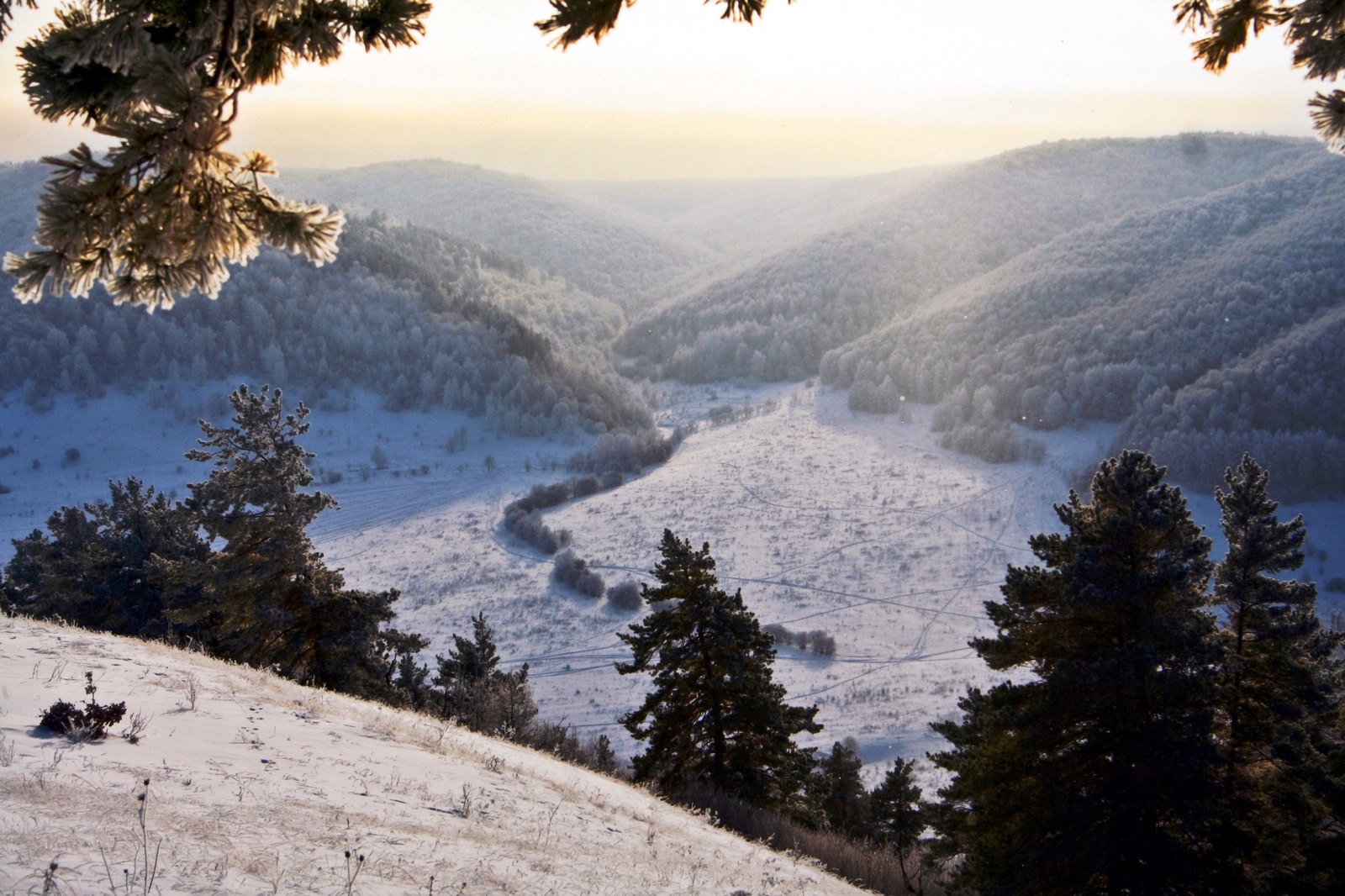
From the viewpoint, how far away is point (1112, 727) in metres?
9.66

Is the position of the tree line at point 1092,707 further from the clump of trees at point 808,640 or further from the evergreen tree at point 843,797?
the clump of trees at point 808,640

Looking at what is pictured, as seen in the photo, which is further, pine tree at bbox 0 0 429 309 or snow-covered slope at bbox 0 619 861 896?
snow-covered slope at bbox 0 619 861 896

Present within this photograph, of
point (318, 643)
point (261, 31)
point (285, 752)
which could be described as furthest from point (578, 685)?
point (261, 31)

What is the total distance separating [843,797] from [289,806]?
47.3 ft

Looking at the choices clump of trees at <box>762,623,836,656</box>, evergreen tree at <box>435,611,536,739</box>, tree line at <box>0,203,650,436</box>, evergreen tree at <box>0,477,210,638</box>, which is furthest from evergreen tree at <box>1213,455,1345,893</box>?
tree line at <box>0,203,650,436</box>

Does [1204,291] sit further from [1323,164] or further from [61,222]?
[61,222]

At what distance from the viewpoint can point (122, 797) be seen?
5148 mm

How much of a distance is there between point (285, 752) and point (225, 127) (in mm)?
6299

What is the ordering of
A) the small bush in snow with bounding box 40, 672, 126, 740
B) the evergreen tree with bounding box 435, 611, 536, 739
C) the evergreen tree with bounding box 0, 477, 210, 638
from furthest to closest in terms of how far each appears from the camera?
the evergreen tree with bounding box 0, 477, 210, 638 → the evergreen tree with bounding box 435, 611, 536, 739 → the small bush in snow with bounding box 40, 672, 126, 740

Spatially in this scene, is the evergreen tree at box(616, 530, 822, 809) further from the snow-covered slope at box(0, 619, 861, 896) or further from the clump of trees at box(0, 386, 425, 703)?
the clump of trees at box(0, 386, 425, 703)

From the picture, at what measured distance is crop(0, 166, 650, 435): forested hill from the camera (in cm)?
6638

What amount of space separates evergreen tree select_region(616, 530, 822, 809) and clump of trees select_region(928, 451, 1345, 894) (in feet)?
14.0

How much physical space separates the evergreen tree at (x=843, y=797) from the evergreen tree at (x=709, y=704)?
2.82 meters

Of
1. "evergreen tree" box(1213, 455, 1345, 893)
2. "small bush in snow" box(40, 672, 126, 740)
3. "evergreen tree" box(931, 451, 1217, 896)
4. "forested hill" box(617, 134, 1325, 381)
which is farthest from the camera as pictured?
"forested hill" box(617, 134, 1325, 381)
